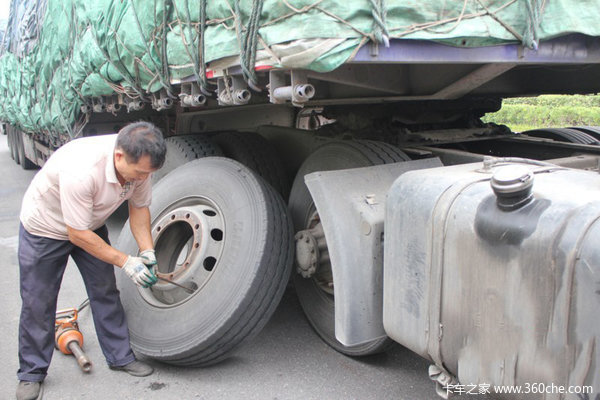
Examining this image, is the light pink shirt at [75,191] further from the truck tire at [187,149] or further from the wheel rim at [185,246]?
the truck tire at [187,149]

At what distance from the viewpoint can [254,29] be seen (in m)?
→ 2.15

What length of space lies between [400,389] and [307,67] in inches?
67.3

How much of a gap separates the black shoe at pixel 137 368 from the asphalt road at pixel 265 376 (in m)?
0.03

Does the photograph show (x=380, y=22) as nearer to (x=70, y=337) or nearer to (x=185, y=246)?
(x=185, y=246)

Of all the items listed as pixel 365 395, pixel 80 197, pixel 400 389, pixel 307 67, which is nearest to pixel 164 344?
pixel 80 197

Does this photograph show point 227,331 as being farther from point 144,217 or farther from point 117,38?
point 117,38

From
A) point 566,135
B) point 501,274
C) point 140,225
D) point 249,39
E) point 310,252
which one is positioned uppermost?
point 249,39

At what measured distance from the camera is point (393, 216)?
2.09 m

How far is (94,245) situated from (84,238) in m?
0.06

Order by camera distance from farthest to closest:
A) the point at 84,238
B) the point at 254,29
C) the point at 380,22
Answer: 1. the point at 84,238
2. the point at 254,29
3. the point at 380,22

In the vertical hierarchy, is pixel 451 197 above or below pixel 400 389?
above

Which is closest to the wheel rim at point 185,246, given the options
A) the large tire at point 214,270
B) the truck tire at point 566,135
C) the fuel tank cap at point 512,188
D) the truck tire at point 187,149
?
the large tire at point 214,270

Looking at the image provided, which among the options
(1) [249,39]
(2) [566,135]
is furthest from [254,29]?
(2) [566,135]

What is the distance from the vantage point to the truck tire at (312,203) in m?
2.98
